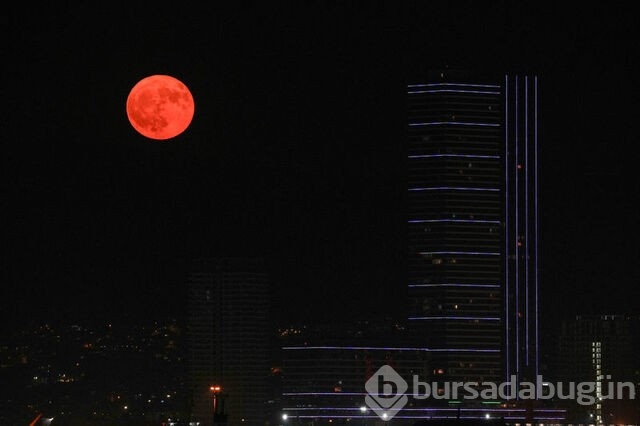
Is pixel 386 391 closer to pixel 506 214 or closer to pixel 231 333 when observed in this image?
pixel 231 333

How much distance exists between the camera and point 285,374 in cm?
13150

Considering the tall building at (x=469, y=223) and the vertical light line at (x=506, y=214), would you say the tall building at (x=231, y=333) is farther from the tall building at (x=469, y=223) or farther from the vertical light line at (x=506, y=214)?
the vertical light line at (x=506, y=214)

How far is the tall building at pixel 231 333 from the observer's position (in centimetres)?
13112

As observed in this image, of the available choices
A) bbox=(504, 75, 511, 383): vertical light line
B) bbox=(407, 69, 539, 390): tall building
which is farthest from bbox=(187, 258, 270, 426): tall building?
bbox=(504, 75, 511, 383): vertical light line

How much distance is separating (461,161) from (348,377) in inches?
831

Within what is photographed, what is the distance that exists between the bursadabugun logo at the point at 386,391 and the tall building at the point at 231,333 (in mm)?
9542

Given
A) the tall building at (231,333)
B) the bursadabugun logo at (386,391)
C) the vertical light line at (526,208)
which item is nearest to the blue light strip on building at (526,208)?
the vertical light line at (526,208)

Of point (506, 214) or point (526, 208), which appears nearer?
point (526, 208)

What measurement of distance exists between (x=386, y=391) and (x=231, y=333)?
49.4ft

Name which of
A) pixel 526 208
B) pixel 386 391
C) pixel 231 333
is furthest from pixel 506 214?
pixel 231 333

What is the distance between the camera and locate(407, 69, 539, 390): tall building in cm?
12044

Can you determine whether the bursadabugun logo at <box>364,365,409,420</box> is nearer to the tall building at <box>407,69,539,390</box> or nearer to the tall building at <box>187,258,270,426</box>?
the tall building at <box>407,69,539,390</box>

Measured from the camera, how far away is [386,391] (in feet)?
440

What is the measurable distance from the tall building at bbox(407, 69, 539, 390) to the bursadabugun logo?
3.80 meters
